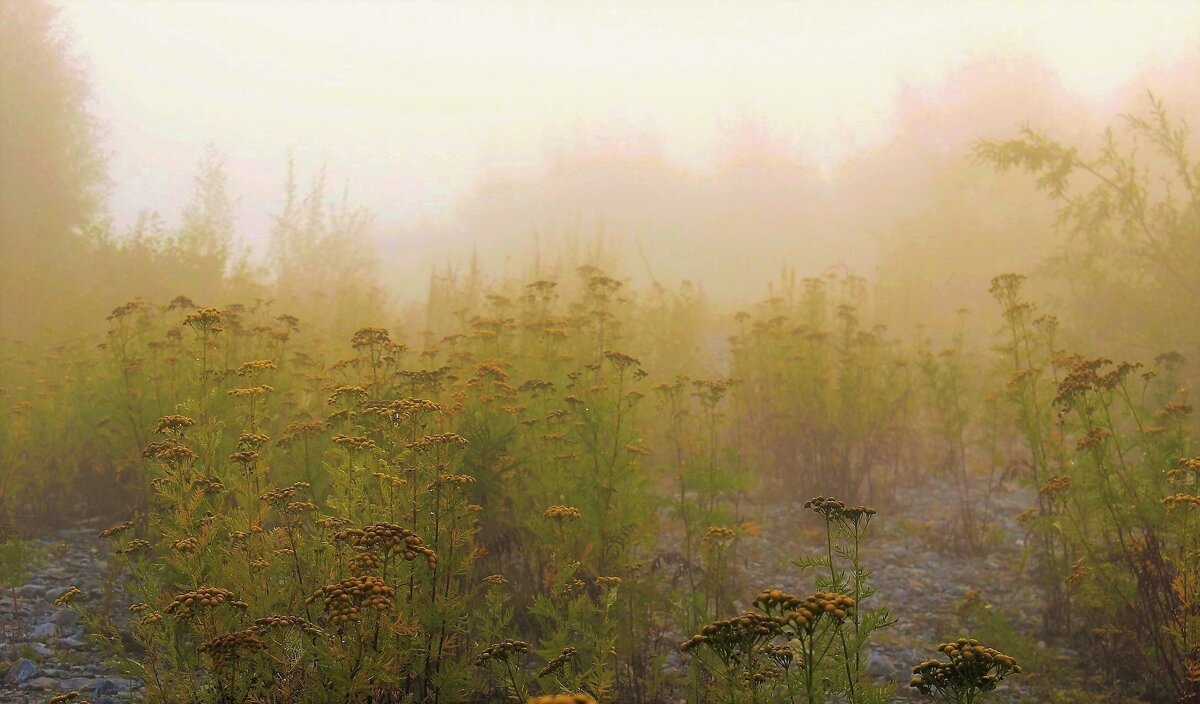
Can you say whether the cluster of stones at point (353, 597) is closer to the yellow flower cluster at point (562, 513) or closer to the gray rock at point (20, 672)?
the yellow flower cluster at point (562, 513)

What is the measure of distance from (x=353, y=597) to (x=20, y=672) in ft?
11.2

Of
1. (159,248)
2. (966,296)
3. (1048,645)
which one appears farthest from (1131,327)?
(159,248)

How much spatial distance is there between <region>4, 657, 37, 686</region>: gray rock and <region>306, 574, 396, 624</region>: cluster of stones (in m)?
3.18

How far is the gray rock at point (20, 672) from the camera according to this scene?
4730 millimetres

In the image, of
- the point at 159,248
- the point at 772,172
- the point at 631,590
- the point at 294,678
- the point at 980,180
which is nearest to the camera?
the point at 294,678

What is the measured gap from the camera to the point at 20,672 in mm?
4812

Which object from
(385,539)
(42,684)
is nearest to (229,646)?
(385,539)

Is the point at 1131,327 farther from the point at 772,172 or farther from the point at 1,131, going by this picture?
the point at 772,172

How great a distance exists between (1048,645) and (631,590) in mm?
3727

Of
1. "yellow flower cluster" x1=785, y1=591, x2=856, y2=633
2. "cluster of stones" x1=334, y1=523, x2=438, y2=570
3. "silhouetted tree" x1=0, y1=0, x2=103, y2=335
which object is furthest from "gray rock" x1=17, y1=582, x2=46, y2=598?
"silhouetted tree" x1=0, y1=0, x2=103, y2=335

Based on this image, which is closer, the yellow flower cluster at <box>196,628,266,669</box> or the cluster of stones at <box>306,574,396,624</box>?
the cluster of stones at <box>306,574,396,624</box>

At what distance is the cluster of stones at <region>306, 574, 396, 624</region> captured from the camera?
2.94 meters

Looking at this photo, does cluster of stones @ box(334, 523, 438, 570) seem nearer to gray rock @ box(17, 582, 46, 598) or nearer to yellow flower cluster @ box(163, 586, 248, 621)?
yellow flower cluster @ box(163, 586, 248, 621)

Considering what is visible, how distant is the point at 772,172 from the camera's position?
39.6 m
